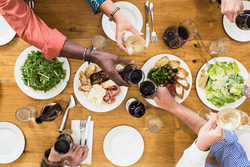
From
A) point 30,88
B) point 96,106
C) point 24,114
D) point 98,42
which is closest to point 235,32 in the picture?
point 98,42

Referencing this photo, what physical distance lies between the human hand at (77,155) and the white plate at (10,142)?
54 cm

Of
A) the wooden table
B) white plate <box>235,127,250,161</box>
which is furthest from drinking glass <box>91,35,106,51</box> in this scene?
white plate <box>235,127,250,161</box>

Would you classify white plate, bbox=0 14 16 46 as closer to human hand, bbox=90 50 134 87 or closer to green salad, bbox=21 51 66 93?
green salad, bbox=21 51 66 93

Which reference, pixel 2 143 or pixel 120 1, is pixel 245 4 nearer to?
pixel 120 1

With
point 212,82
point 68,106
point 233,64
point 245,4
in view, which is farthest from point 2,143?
point 245,4

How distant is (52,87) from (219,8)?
1.94m

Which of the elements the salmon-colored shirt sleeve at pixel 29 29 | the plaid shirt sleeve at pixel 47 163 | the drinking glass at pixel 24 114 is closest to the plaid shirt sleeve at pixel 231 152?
the plaid shirt sleeve at pixel 47 163

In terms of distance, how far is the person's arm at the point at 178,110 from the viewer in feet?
5.19

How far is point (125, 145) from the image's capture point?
174cm

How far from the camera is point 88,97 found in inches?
63.0

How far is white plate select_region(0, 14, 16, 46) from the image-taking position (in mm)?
1645

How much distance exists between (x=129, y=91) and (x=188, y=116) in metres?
0.65

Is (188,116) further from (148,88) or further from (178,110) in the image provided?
(148,88)

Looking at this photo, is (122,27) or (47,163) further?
(47,163)
